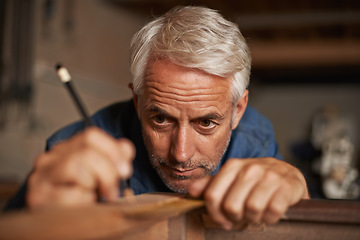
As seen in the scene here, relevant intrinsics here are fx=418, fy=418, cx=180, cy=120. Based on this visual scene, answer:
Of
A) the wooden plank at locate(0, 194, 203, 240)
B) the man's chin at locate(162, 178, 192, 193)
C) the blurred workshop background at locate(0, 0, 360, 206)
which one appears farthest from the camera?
the blurred workshop background at locate(0, 0, 360, 206)

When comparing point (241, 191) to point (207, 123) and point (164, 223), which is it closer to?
point (164, 223)

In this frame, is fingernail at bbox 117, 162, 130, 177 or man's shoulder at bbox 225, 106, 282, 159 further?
man's shoulder at bbox 225, 106, 282, 159

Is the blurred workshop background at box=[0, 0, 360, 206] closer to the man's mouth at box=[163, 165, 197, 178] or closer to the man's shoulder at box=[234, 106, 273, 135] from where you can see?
the man's shoulder at box=[234, 106, 273, 135]

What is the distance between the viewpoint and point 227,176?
0.82m

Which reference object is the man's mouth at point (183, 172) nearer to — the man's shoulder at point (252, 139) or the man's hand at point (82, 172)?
the man's shoulder at point (252, 139)

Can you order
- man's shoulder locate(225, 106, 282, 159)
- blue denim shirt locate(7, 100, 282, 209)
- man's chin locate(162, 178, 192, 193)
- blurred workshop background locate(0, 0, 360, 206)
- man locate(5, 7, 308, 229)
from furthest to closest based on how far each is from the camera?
1. blurred workshop background locate(0, 0, 360, 206)
2. man's shoulder locate(225, 106, 282, 159)
3. blue denim shirt locate(7, 100, 282, 209)
4. man's chin locate(162, 178, 192, 193)
5. man locate(5, 7, 308, 229)

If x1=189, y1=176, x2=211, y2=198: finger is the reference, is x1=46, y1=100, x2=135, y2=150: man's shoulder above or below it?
below

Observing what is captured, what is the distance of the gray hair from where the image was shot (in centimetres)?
147

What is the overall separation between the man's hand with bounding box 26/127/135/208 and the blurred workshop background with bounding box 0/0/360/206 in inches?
57.3

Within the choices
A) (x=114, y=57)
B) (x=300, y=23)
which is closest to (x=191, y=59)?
(x=114, y=57)

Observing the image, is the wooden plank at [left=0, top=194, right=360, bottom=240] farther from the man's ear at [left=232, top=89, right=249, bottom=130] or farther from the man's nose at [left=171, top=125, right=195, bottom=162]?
the man's ear at [left=232, top=89, right=249, bottom=130]

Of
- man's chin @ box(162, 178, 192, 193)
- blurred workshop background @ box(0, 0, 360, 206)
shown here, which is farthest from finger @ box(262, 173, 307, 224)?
blurred workshop background @ box(0, 0, 360, 206)

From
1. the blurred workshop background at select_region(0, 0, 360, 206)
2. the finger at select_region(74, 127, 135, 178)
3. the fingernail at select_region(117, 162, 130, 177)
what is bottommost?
the blurred workshop background at select_region(0, 0, 360, 206)

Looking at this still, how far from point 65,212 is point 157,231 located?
30cm
